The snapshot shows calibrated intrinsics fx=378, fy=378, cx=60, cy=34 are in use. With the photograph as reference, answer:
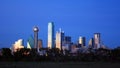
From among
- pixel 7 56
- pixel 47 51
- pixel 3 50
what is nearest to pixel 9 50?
pixel 3 50

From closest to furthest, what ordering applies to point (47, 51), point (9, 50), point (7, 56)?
point (7, 56)
point (9, 50)
point (47, 51)

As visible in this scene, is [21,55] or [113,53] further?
[113,53]

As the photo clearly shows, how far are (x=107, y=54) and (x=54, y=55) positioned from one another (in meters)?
18.1

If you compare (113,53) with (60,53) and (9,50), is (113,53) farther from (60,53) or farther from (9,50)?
(9,50)

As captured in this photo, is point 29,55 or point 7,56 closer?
point 7,56

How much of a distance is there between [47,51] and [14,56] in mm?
26100

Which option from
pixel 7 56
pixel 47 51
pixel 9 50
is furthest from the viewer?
pixel 47 51

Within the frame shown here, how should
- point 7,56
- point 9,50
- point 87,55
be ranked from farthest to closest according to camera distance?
point 87,55, point 9,50, point 7,56

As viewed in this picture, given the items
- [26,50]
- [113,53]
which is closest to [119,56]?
[113,53]

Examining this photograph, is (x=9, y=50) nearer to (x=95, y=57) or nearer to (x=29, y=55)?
(x=29, y=55)

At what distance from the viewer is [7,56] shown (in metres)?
106

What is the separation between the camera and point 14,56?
10825 centimetres

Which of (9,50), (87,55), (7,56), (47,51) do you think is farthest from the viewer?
(47,51)

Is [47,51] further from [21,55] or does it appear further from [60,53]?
[21,55]
